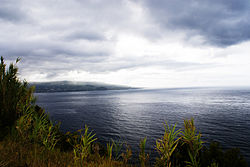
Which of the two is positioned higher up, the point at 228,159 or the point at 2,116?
the point at 2,116

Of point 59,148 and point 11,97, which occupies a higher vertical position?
point 11,97

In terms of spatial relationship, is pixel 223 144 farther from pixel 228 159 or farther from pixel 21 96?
pixel 21 96

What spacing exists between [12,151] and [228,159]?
28.3ft

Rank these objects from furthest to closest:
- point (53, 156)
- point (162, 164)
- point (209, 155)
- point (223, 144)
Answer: point (223, 144), point (209, 155), point (53, 156), point (162, 164)

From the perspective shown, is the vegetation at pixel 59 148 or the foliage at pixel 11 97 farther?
the foliage at pixel 11 97

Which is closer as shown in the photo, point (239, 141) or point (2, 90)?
point (2, 90)

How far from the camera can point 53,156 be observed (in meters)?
5.37

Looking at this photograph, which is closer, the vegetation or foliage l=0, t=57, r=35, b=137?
the vegetation

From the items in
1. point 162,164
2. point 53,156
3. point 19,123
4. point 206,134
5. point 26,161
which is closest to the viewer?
point 26,161

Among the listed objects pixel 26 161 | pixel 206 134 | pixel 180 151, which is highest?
pixel 26 161

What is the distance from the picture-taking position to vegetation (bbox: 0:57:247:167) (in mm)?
Result: 4602

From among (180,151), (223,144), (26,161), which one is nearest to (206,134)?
(223,144)

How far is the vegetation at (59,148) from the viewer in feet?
15.1

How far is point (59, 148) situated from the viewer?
750cm
